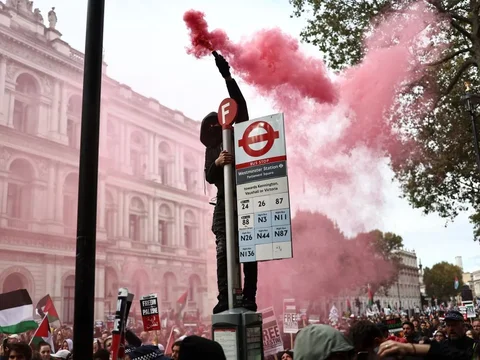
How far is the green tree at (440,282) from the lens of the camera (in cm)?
11094

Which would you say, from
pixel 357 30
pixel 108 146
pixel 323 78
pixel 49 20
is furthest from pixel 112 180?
pixel 323 78

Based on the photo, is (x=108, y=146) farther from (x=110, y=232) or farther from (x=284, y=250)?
(x=284, y=250)

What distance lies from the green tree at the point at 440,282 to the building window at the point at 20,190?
3830 inches

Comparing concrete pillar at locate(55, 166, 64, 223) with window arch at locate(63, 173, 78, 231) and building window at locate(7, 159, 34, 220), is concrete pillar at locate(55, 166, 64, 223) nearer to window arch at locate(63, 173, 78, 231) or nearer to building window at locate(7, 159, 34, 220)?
window arch at locate(63, 173, 78, 231)

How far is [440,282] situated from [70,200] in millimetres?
96605

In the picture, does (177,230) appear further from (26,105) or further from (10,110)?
(10,110)

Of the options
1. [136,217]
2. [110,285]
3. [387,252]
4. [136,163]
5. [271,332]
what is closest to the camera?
[271,332]

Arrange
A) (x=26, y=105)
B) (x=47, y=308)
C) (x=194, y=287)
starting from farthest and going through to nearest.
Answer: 1. (x=194, y=287)
2. (x=26, y=105)
3. (x=47, y=308)

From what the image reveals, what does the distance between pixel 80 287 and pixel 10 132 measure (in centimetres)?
3303

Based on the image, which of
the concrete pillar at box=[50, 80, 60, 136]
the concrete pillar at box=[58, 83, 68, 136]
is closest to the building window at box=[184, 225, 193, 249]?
the concrete pillar at box=[58, 83, 68, 136]

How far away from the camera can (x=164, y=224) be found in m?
46.7

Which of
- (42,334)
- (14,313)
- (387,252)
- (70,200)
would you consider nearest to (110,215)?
(70,200)

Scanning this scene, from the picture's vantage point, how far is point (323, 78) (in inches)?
551

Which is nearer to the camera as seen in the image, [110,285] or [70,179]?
[70,179]
